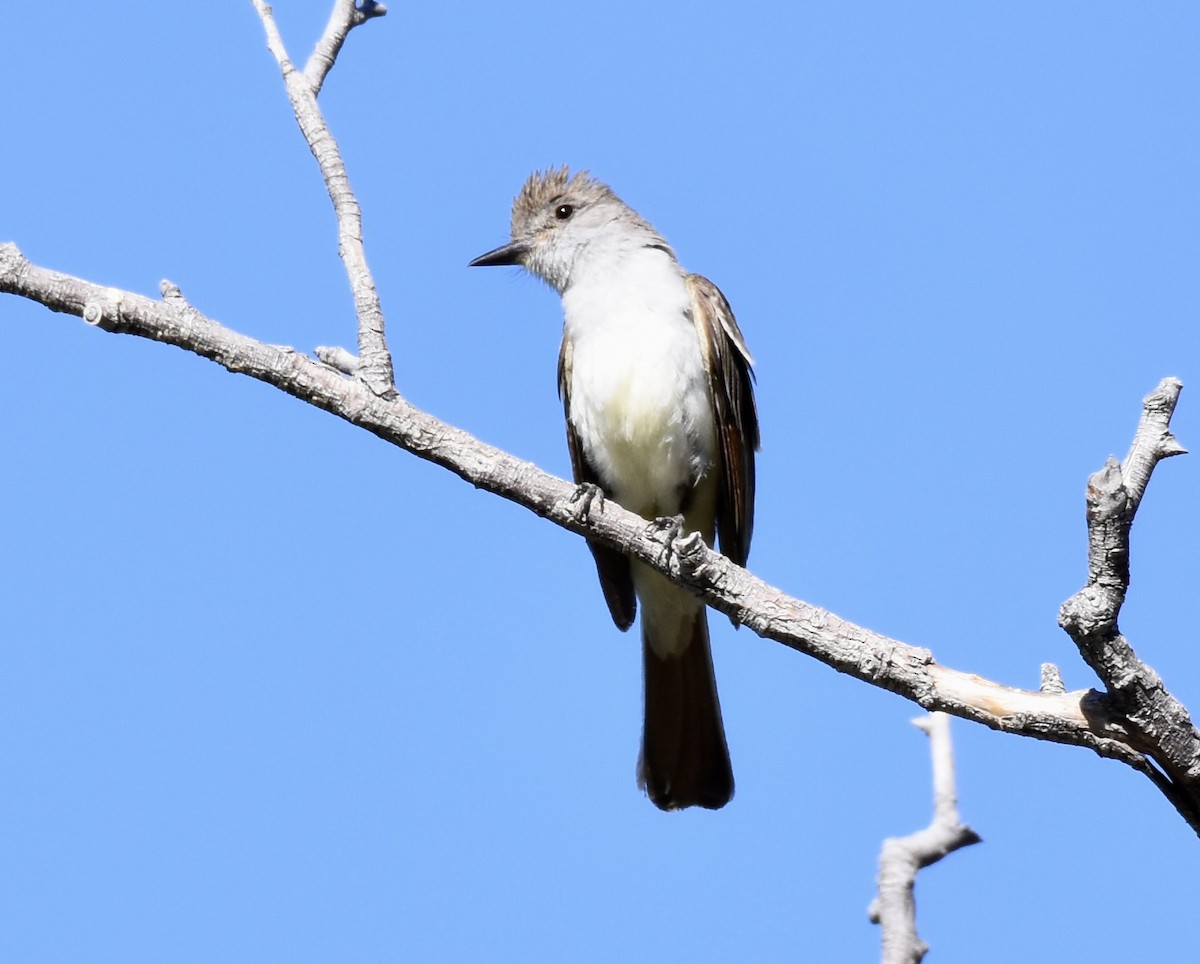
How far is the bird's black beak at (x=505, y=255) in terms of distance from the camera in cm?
749

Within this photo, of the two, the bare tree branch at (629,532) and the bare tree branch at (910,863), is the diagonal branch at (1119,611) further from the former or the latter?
the bare tree branch at (910,863)

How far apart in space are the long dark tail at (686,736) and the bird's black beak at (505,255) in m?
2.05

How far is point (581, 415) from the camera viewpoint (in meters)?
6.63

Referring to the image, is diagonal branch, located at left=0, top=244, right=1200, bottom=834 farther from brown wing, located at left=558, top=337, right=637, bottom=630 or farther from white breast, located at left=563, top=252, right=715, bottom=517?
brown wing, located at left=558, top=337, right=637, bottom=630

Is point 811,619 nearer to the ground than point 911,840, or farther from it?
farther from it

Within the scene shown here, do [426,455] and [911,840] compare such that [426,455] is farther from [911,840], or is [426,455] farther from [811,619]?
[911,840]

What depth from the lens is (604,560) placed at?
22.8ft

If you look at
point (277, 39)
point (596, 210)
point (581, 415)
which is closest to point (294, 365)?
point (277, 39)

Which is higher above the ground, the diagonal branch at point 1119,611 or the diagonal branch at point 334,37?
the diagonal branch at point 334,37

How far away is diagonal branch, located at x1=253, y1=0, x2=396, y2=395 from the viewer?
4.67 m

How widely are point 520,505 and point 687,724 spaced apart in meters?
2.42

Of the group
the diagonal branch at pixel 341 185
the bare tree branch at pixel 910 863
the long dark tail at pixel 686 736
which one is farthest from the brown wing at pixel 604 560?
the bare tree branch at pixel 910 863

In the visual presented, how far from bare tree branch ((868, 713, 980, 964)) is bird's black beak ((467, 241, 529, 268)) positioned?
4.65 meters

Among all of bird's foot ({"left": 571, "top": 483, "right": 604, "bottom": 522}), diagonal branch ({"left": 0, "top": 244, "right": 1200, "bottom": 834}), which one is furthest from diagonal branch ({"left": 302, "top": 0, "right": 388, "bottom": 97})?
bird's foot ({"left": 571, "top": 483, "right": 604, "bottom": 522})
